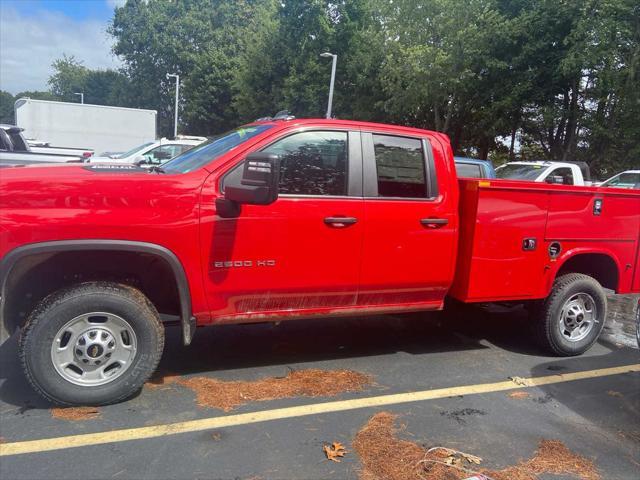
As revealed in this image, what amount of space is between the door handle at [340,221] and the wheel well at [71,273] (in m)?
1.16

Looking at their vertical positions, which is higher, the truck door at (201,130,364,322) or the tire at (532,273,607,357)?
the truck door at (201,130,364,322)

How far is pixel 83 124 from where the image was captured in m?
21.4

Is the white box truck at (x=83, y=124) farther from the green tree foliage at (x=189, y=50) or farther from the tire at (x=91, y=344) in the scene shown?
the tire at (x=91, y=344)

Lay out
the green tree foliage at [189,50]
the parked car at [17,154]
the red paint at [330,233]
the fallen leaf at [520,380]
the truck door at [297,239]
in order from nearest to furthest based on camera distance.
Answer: the red paint at [330,233]
the truck door at [297,239]
the fallen leaf at [520,380]
the parked car at [17,154]
the green tree foliage at [189,50]

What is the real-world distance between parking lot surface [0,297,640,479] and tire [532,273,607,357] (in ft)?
0.54

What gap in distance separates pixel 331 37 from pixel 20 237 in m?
25.6

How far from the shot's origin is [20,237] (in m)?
3.23

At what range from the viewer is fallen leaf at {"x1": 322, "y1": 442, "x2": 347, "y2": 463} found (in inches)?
125

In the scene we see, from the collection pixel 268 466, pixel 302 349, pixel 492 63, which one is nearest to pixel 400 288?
pixel 302 349

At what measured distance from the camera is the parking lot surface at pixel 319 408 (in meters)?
3.09

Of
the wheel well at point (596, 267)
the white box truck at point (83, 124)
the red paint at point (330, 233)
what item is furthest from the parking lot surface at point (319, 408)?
the white box truck at point (83, 124)

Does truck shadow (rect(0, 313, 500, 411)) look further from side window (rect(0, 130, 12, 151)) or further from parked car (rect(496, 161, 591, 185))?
parked car (rect(496, 161, 591, 185))

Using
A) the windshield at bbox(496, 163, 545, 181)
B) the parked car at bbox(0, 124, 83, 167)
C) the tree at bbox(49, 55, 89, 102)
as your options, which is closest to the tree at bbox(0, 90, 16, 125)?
the tree at bbox(49, 55, 89, 102)

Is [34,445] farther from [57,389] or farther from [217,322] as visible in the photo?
[217,322]
